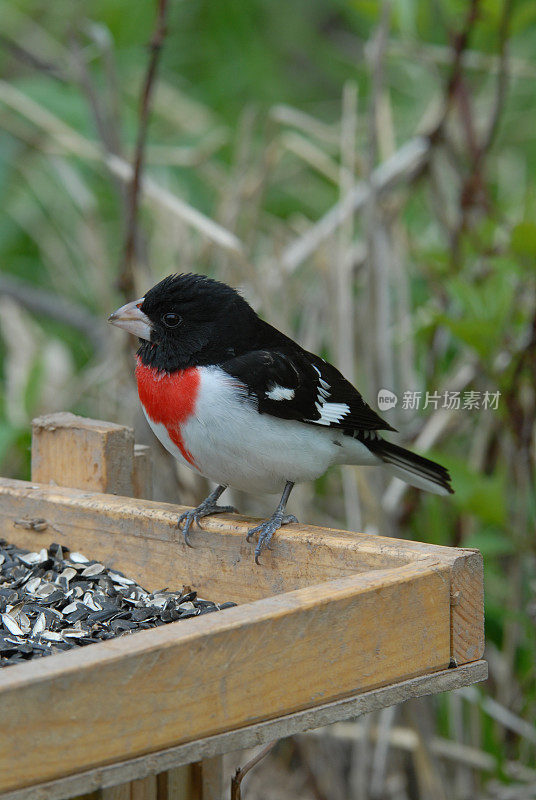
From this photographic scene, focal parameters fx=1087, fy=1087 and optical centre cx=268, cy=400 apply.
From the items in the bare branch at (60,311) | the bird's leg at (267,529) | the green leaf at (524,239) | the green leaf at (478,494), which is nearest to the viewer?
the bird's leg at (267,529)

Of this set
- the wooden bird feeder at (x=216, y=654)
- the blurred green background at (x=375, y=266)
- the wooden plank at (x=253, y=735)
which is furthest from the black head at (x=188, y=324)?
the wooden plank at (x=253, y=735)

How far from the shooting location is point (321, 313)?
159 inches

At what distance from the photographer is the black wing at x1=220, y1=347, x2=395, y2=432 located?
2.49 meters

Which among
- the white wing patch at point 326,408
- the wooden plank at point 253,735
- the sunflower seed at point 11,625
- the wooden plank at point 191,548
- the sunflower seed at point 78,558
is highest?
the white wing patch at point 326,408

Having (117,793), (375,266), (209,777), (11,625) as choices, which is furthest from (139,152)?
(117,793)

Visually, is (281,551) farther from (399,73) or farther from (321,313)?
(399,73)

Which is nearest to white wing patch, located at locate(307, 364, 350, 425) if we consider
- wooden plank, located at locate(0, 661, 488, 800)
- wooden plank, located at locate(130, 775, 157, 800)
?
wooden plank, located at locate(0, 661, 488, 800)

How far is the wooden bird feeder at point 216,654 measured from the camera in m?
1.47

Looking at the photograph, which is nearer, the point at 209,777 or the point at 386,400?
the point at 209,777

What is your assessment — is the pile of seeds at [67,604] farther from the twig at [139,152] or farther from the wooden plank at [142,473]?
the twig at [139,152]

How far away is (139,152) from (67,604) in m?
1.77

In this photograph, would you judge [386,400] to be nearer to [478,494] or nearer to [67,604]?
[478,494]

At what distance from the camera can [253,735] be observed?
1.67m

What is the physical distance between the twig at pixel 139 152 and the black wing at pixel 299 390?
3.54ft
